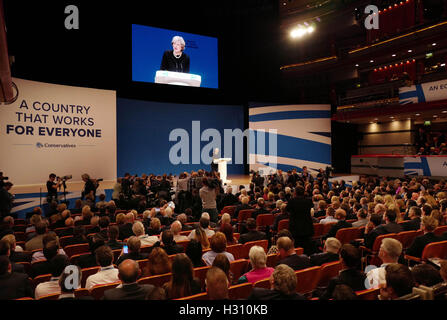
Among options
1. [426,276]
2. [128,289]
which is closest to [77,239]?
[128,289]

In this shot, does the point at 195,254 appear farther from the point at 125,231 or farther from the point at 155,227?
the point at 125,231

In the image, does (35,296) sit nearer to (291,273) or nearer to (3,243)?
(3,243)

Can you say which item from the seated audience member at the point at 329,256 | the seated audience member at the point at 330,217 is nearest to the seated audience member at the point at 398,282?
the seated audience member at the point at 329,256

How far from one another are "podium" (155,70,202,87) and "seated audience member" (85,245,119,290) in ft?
41.0

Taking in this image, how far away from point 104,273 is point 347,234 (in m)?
3.46

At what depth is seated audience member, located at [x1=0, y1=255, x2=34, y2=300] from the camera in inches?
102

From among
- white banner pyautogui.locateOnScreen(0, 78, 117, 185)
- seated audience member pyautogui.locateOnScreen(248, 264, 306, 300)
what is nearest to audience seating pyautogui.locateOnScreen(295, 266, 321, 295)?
seated audience member pyautogui.locateOnScreen(248, 264, 306, 300)

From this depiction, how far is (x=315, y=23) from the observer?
1736 cm

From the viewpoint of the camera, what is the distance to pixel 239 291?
262 cm

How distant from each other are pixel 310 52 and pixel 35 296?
65.5 ft

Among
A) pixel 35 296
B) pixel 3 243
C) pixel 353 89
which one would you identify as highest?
pixel 353 89

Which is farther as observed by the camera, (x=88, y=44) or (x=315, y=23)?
(x=315, y=23)
